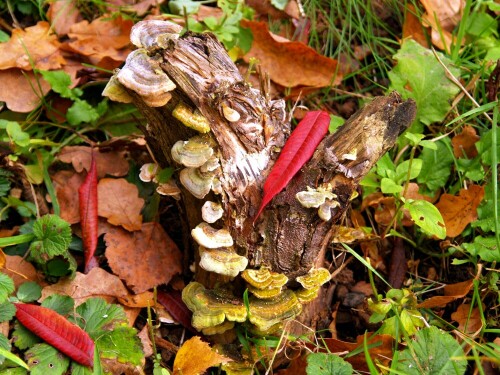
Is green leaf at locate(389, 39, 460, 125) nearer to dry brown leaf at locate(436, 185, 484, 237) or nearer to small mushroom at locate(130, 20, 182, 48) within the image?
dry brown leaf at locate(436, 185, 484, 237)

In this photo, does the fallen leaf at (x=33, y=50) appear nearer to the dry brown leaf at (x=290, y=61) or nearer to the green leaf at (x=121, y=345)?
the dry brown leaf at (x=290, y=61)

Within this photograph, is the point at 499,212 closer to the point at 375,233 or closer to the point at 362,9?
the point at 375,233

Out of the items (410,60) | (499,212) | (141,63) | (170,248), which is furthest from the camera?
(410,60)

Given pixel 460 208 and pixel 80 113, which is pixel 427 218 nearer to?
pixel 460 208

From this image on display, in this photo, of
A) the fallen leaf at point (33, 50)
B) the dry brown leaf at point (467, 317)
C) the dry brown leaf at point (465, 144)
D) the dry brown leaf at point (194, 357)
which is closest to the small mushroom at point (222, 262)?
the dry brown leaf at point (194, 357)

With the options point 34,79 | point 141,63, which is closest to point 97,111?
point 34,79

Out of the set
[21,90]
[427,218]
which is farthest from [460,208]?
[21,90]

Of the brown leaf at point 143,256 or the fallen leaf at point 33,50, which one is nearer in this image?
the brown leaf at point 143,256
